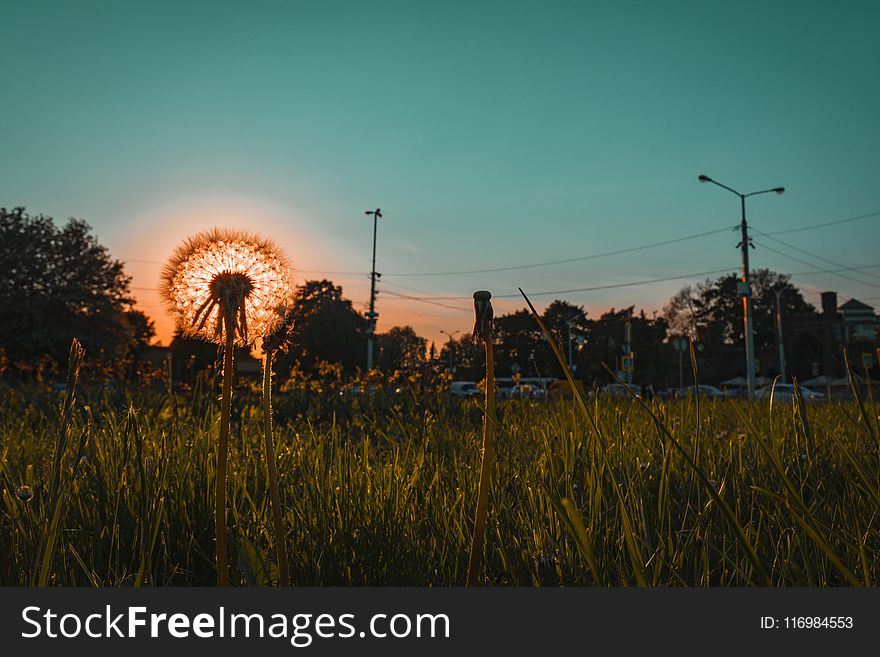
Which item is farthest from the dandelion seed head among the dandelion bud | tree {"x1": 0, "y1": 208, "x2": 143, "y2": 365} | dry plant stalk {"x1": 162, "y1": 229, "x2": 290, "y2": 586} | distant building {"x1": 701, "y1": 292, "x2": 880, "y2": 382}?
distant building {"x1": 701, "y1": 292, "x2": 880, "y2": 382}

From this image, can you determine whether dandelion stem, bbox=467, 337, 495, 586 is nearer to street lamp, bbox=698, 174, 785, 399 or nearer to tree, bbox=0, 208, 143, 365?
street lamp, bbox=698, 174, 785, 399

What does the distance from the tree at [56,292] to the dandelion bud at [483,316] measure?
144 feet

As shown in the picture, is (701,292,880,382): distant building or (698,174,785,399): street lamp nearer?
(698,174,785,399): street lamp

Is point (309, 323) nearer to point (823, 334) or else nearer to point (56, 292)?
point (56, 292)

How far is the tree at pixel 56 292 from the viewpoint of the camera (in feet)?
133

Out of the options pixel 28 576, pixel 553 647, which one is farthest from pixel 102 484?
pixel 553 647

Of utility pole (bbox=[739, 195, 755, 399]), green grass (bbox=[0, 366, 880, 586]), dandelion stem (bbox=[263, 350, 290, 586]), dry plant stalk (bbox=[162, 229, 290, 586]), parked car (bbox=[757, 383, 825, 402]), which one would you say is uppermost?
utility pole (bbox=[739, 195, 755, 399])

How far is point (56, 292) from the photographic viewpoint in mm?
42594

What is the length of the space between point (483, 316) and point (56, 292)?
160ft

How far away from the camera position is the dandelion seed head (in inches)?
58.3

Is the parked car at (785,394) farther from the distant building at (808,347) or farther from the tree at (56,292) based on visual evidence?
the tree at (56,292)

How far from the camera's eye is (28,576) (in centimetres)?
171

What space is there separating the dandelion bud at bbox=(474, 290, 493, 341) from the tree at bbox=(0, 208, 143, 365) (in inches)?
1730

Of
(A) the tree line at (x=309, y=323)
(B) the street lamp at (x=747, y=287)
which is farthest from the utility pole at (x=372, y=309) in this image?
(B) the street lamp at (x=747, y=287)
